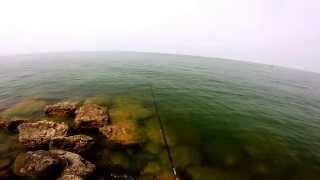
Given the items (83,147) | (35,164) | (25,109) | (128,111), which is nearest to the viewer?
(35,164)

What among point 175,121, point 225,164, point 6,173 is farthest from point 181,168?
point 6,173

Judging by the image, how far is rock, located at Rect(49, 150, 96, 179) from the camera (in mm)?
14238

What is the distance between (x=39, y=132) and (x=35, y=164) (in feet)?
16.5

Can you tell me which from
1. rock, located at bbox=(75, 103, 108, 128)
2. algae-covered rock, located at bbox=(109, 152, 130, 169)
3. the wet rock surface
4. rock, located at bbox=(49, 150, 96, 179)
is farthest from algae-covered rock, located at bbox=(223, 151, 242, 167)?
rock, located at bbox=(75, 103, 108, 128)

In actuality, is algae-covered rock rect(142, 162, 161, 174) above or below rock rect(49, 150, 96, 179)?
below

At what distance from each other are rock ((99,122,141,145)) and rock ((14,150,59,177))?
5277 mm

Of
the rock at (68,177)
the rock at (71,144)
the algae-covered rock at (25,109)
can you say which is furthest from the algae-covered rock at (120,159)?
the algae-covered rock at (25,109)

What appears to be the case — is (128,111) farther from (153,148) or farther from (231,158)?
(231,158)

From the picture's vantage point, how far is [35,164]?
14406 mm

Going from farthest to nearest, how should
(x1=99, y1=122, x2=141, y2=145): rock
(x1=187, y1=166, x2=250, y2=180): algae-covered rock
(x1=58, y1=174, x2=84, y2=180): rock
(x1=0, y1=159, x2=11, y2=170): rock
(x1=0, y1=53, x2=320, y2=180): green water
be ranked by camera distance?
1. (x1=99, y1=122, x2=141, y2=145): rock
2. (x1=0, y1=53, x2=320, y2=180): green water
3. (x1=187, y1=166, x2=250, y2=180): algae-covered rock
4. (x1=0, y1=159, x2=11, y2=170): rock
5. (x1=58, y1=174, x2=84, y2=180): rock

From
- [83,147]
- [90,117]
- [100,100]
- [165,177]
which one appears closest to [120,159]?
[83,147]

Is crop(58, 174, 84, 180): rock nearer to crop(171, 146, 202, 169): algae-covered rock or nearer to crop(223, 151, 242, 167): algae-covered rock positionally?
crop(171, 146, 202, 169): algae-covered rock

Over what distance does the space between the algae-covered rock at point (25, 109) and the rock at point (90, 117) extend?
5.99m

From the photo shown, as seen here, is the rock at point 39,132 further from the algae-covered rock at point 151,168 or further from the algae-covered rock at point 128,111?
the algae-covered rock at point 151,168
